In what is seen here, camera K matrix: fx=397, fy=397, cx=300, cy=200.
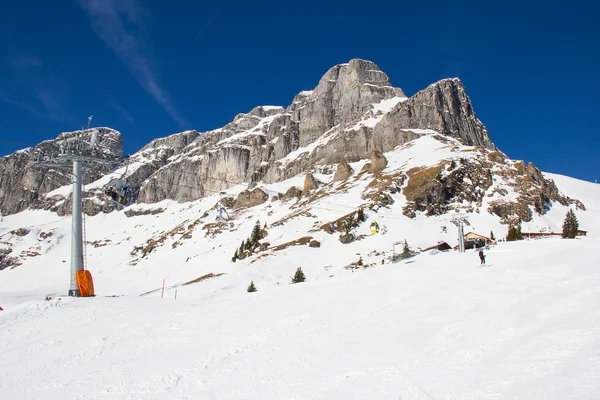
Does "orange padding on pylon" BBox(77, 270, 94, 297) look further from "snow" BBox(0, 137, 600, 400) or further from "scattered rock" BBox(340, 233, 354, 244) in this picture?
"scattered rock" BBox(340, 233, 354, 244)

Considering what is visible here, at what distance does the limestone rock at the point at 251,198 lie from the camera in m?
130

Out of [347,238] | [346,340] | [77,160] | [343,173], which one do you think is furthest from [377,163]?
[346,340]

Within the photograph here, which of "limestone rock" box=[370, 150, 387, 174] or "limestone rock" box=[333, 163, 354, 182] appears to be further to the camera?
"limestone rock" box=[333, 163, 354, 182]

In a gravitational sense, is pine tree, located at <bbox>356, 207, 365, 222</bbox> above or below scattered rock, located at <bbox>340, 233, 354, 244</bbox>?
above

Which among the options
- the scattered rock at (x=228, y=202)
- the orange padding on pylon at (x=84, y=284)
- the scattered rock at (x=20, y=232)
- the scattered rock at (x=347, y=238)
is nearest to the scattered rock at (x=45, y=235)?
the scattered rock at (x=20, y=232)

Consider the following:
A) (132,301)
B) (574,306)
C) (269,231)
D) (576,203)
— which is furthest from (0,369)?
(576,203)

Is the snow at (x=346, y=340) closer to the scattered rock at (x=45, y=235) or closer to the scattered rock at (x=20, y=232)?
the scattered rock at (x=45, y=235)

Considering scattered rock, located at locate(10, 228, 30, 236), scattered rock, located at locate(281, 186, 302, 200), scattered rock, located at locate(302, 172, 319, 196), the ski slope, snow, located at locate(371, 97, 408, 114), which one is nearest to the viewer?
the ski slope

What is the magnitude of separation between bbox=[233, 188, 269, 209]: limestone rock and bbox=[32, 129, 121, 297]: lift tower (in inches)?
4092

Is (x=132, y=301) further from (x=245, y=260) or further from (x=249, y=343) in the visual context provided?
(x=245, y=260)

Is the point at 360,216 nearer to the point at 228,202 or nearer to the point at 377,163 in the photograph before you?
the point at 377,163

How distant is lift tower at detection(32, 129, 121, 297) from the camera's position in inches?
905

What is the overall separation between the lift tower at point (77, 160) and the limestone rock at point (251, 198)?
103937mm

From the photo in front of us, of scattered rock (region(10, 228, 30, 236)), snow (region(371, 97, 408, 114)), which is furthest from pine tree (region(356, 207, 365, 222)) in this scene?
scattered rock (region(10, 228, 30, 236))
